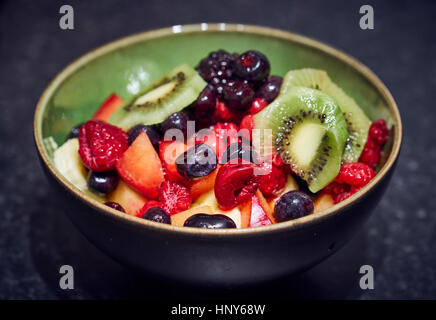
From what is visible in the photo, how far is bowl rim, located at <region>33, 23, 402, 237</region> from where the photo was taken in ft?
2.48

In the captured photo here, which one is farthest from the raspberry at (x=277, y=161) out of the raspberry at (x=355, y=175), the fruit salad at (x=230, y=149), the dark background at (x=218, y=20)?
the dark background at (x=218, y=20)

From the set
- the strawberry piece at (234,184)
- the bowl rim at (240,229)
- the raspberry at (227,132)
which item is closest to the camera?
the bowl rim at (240,229)

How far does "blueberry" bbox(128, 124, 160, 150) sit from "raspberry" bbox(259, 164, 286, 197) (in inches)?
8.9

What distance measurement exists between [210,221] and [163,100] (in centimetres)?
33

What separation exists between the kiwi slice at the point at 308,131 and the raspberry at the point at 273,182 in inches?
1.3

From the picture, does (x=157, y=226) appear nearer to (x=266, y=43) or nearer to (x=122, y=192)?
(x=122, y=192)

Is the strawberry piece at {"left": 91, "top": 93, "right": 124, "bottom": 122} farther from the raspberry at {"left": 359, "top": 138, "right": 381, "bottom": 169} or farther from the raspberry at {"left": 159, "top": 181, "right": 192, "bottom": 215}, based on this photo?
the raspberry at {"left": 359, "top": 138, "right": 381, "bottom": 169}

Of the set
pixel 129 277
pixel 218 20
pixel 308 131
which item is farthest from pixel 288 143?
pixel 218 20

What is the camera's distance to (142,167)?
946 millimetres

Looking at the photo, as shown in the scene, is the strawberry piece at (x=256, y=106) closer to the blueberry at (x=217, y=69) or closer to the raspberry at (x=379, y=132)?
the blueberry at (x=217, y=69)

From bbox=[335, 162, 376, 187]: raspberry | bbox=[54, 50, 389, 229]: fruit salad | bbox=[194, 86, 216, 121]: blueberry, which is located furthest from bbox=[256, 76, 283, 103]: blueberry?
bbox=[335, 162, 376, 187]: raspberry

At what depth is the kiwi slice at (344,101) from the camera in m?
1.04

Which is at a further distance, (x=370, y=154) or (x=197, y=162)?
(x=370, y=154)

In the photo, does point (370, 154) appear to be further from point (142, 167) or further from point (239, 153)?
point (142, 167)
